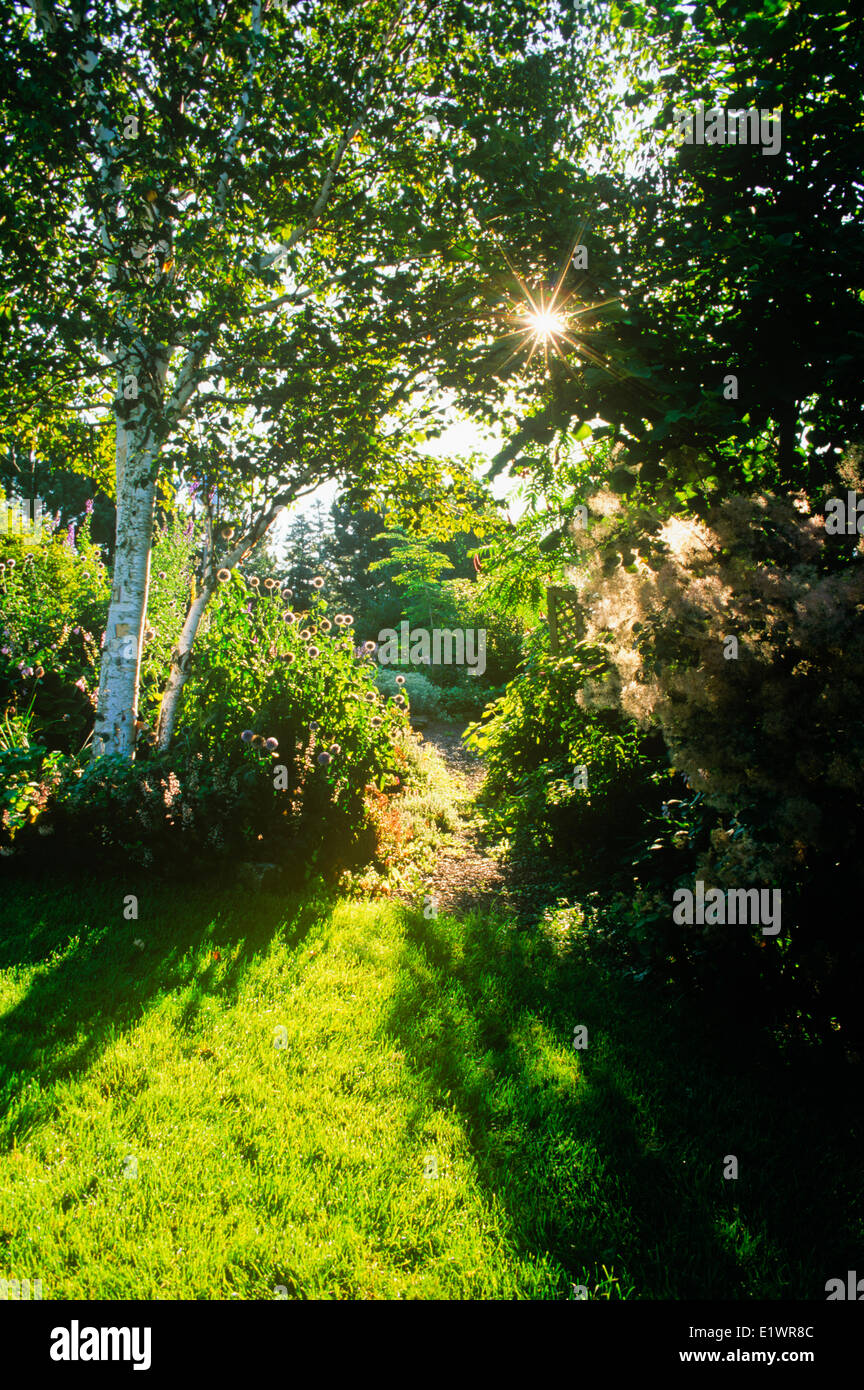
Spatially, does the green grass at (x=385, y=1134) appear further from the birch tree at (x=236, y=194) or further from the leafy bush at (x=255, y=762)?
the birch tree at (x=236, y=194)

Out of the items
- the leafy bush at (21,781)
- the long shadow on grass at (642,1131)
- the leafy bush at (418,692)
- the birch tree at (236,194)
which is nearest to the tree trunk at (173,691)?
the birch tree at (236,194)

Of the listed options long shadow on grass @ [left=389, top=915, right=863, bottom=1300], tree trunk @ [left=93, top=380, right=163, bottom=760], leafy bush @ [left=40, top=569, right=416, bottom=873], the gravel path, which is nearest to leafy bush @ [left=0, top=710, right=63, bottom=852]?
leafy bush @ [left=40, top=569, right=416, bottom=873]

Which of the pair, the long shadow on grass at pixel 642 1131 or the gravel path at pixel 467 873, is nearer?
the long shadow on grass at pixel 642 1131

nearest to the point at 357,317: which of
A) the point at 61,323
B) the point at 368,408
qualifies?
the point at 368,408

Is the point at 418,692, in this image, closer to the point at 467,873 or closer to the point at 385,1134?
the point at 467,873

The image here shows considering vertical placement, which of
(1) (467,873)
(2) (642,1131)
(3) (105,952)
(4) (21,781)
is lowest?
(2) (642,1131)

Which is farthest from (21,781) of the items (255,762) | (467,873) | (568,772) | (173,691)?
(568,772)

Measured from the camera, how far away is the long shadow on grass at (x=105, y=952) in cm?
291

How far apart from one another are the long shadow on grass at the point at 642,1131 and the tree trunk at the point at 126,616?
360 centimetres

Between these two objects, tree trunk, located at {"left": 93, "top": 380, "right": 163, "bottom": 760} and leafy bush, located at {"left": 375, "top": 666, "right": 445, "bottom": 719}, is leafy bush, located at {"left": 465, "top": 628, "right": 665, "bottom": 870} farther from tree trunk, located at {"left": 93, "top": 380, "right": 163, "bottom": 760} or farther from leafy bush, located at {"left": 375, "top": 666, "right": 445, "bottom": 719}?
leafy bush, located at {"left": 375, "top": 666, "right": 445, "bottom": 719}

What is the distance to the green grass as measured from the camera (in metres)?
1.98

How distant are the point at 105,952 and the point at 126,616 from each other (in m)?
3.11

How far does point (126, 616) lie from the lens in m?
5.69

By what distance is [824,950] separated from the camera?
265 centimetres
